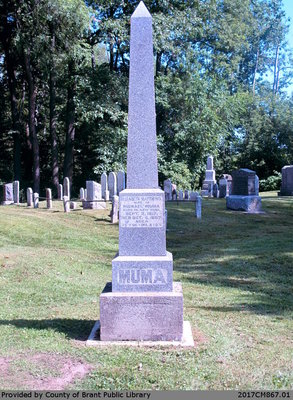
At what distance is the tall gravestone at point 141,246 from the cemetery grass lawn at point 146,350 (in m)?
0.33

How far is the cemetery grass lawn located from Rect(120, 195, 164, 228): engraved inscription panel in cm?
134

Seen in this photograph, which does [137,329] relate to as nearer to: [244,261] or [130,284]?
[130,284]

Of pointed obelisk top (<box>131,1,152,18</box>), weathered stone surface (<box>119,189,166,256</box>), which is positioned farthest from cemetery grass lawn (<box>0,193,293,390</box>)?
pointed obelisk top (<box>131,1,152,18</box>)

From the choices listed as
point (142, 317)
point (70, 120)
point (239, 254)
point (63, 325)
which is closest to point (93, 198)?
point (239, 254)

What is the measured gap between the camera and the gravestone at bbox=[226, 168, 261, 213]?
17578 mm

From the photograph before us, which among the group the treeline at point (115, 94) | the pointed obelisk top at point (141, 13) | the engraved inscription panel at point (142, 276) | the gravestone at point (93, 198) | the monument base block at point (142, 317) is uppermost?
the treeline at point (115, 94)

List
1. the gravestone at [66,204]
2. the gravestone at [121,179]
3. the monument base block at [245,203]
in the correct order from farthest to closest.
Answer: the monument base block at [245,203] < the gravestone at [121,179] < the gravestone at [66,204]

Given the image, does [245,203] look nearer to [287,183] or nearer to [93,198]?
[93,198]

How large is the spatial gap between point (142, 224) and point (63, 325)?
5.02ft

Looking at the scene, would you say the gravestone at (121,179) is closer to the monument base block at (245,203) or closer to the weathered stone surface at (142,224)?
the monument base block at (245,203)

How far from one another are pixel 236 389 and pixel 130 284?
5.53 ft

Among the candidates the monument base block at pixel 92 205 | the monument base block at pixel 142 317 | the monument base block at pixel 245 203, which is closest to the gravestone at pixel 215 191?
the monument base block at pixel 245 203

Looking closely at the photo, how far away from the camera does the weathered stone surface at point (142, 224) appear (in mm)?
4961

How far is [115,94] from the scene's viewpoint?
25125 mm
